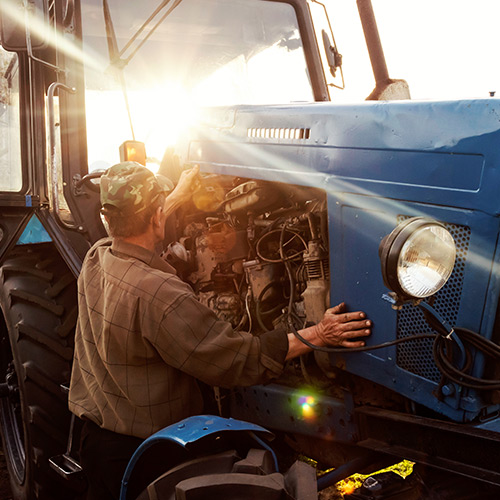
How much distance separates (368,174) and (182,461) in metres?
1.09

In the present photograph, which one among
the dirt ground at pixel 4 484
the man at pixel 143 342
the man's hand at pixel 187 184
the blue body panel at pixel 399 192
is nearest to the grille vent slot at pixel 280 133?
the blue body panel at pixel 399 192

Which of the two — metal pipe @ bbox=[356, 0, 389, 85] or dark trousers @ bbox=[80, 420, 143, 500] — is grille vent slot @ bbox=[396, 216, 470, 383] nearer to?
dark trousers @ bbox=[80, 420, 143, 500]

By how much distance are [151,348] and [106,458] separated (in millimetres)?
453

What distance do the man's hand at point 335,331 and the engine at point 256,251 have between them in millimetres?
124

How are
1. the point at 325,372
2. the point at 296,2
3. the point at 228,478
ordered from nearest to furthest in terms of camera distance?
Answer: the point at 228,478 < the point at 325,372 < the point at 296,2

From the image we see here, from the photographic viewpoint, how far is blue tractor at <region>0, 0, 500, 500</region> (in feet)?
5.97

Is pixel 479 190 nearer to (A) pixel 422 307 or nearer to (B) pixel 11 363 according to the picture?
(A) pixel 422 307

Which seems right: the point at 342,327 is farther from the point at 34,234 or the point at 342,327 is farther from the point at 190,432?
the point at 34,234

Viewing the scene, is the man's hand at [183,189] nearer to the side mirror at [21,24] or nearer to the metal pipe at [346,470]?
the side mirror at [21,24]

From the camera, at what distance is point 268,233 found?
8.50ft

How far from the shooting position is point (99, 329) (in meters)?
2.26

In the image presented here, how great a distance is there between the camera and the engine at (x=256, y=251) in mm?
2355

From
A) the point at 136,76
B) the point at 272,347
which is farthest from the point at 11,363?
the point at 272,347

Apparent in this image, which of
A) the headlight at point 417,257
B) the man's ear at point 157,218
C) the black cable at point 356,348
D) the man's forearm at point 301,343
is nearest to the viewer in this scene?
the headlight at point 417,257
